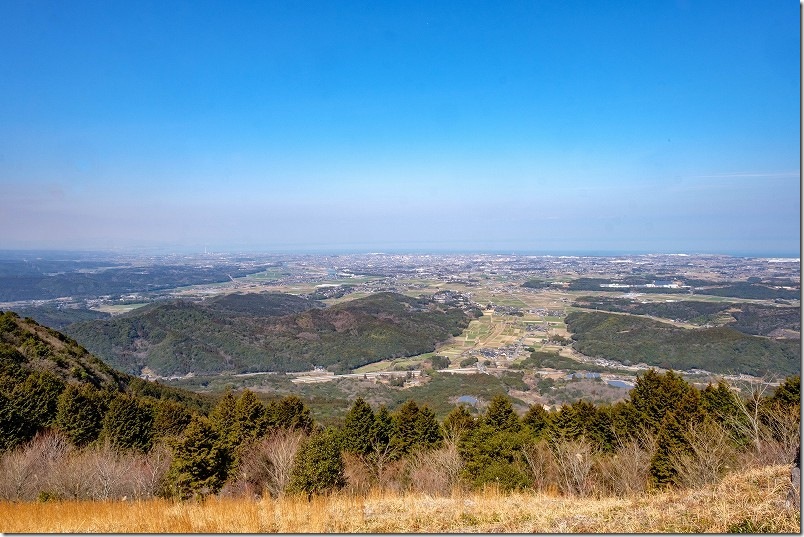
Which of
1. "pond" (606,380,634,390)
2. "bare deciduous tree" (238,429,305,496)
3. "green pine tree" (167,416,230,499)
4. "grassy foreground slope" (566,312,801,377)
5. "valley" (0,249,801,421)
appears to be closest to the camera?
"green pine tree" (167,416,230,499)

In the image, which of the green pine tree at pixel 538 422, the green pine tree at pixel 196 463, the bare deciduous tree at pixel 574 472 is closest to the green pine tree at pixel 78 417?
the green pine tree at pixel 196 463

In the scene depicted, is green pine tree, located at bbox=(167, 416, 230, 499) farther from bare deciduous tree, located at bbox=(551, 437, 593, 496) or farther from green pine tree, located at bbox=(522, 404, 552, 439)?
green pine tree, located at bbox=(522, 404, 552, 439)

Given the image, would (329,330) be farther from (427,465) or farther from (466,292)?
(427,465)

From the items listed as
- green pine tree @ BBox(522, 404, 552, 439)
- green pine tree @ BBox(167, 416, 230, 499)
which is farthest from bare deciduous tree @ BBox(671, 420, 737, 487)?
green pine tree @ BBox(167, 416, 230, 499)

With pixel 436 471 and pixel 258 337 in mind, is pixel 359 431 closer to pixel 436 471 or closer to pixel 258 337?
pixel 436 471

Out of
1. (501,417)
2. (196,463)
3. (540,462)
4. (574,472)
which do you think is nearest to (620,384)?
(501,417)

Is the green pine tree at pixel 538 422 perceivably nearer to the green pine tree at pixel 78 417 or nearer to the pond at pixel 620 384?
the green pine tree at pixel 78 417

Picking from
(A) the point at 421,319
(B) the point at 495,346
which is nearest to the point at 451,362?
(B) the point at 495,346
